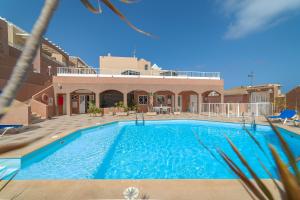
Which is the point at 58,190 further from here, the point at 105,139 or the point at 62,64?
the point at 62,64

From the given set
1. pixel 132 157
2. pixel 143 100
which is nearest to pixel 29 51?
pixel 132 157

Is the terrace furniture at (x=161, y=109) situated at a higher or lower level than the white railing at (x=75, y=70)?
lower

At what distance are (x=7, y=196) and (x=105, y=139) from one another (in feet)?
21.2

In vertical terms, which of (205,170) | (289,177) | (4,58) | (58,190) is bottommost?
(205,170)

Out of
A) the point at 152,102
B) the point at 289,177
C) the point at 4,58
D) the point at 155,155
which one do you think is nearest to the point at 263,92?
the point at 152,102

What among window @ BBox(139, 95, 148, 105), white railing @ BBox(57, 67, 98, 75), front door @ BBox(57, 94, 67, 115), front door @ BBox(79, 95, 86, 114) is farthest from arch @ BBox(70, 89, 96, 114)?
window @ BBox(139, 95, 148, 105)

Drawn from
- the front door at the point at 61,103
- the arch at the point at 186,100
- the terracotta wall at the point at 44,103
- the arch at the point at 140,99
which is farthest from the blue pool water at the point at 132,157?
the arch at the point at 186,100

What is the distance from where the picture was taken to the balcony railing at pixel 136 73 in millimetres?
19016

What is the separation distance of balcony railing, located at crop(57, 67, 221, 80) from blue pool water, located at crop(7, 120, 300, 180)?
10.3m

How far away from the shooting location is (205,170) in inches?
224

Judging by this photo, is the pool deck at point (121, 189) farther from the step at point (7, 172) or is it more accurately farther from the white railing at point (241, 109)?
the white railing at point (241, 109)

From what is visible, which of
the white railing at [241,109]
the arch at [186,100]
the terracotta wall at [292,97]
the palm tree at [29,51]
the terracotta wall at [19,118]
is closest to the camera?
the palm tree at [29,51]

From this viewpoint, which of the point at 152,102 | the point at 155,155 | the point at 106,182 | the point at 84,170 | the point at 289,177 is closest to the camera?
the point at 289,177

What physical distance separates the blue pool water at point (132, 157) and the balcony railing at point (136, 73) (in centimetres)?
1033
